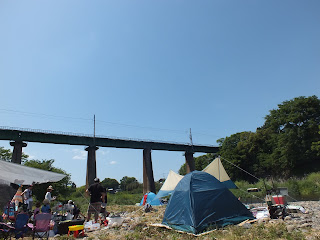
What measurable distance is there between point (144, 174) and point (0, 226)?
44.4 m

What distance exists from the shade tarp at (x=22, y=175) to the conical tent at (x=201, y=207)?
17.4 ft

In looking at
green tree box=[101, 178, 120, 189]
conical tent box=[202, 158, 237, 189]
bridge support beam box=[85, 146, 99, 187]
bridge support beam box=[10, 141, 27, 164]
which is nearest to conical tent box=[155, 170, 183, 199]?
conical tent box=[202, 158, 237, 189]

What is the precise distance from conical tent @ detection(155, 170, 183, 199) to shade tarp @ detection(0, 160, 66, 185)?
1001 centimetres

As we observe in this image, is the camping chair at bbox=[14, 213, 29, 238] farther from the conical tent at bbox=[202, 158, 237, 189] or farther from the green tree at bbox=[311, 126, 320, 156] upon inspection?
the green tree at bbox=[311, 126, 320, 156]

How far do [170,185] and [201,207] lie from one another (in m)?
11.4

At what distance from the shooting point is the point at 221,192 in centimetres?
819

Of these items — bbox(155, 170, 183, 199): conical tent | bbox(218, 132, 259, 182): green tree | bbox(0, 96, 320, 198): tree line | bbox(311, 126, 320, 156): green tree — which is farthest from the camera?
bbox(218, 132, 259, 182): green tree

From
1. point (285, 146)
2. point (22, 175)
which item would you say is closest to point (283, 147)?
point (285, 146)

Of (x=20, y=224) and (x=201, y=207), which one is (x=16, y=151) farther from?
(x=201, y=207)

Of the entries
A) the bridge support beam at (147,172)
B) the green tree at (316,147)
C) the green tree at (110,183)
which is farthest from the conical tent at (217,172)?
the green tree at (110,183)

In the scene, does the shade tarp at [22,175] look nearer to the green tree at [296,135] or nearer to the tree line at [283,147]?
the tree line at [283,147]

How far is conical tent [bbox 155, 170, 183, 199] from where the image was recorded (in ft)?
59.7

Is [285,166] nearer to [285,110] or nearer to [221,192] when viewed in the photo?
[285,110]

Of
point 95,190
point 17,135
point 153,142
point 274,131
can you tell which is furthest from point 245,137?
point 95,190
